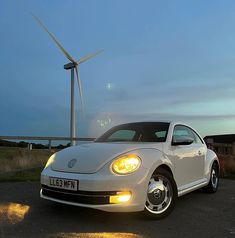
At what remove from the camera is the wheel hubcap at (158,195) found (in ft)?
18.1

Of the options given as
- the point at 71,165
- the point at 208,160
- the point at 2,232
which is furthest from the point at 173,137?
the point at 2,232

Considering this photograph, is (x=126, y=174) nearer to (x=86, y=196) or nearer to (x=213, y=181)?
(x=86, y=196)

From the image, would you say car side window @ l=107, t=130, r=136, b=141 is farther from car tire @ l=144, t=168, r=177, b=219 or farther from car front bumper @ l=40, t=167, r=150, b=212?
car front bumper @ l=40, t=167, r=150, b=212

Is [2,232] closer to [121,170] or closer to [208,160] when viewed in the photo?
[121,170]

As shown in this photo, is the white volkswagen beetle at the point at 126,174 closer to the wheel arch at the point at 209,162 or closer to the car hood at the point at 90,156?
the car hood at the point at 90,156

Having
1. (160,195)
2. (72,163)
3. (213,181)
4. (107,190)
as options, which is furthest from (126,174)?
(213,181)

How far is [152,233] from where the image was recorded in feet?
15.9

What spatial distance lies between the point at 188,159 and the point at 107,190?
214 cm

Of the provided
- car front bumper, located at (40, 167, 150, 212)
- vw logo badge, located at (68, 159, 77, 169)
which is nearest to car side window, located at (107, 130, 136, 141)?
vw logo badge, located at (68, 159, 77, 169)

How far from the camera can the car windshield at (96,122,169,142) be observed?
22.0ft

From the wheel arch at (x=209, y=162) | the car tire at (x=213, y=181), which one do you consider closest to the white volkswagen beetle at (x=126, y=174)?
the wheel arch at (x=209, y=162)

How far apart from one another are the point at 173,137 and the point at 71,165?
200 cm

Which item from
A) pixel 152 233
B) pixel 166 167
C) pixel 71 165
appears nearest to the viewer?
pixel 152 233

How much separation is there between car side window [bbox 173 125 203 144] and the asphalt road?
4.05 feet
